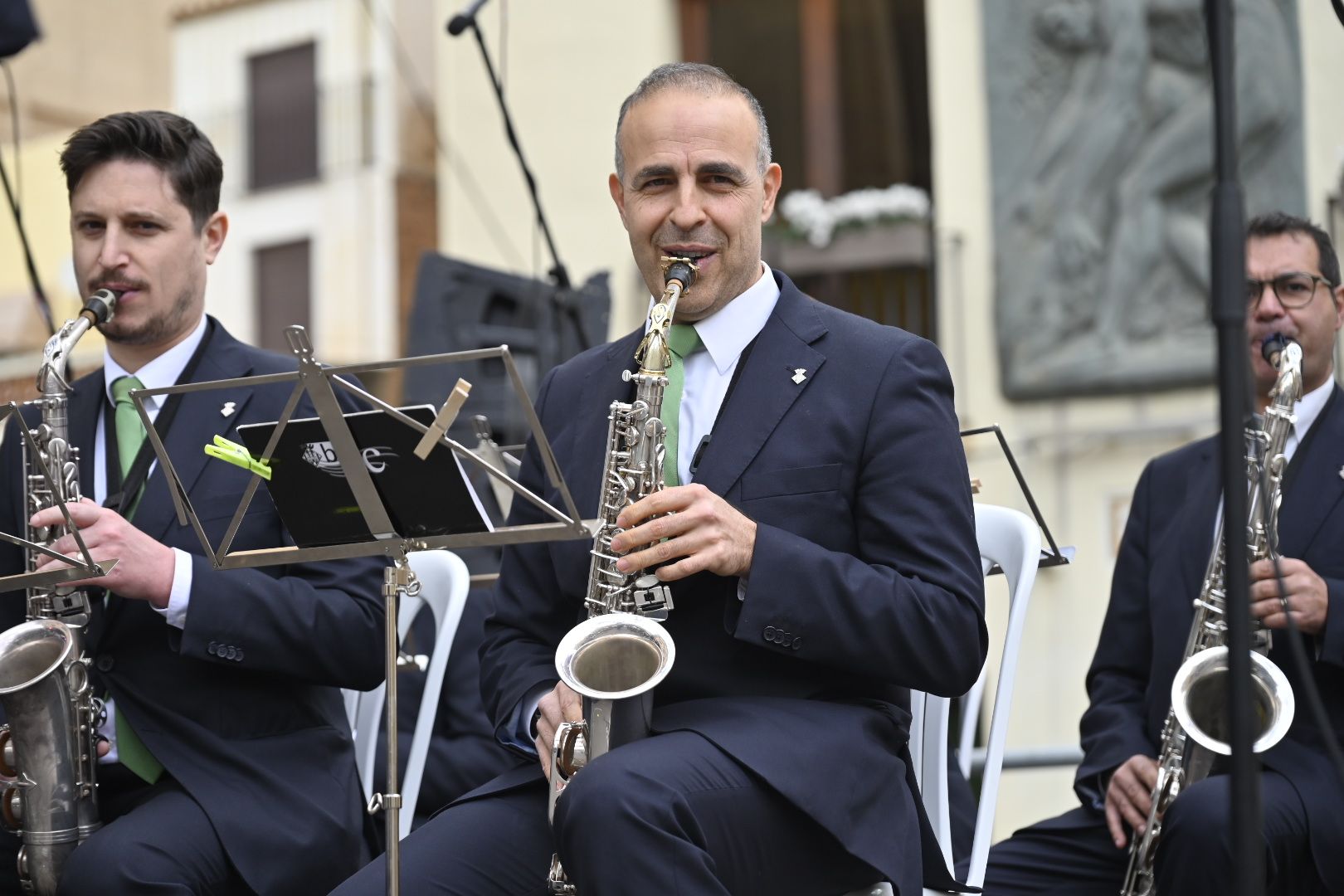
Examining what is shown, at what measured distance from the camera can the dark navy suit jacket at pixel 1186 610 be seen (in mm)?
3428

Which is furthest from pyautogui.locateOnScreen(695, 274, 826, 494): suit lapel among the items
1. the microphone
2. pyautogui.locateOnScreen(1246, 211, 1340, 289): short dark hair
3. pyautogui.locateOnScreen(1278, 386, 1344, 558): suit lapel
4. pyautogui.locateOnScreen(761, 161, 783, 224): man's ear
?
the microphone

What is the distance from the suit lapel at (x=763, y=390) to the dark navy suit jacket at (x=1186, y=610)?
1188mm

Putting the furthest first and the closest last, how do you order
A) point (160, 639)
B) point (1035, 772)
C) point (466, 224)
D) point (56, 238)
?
point (56, 238) < point (466, 224) < point (1035, 772) < point (160, 639)

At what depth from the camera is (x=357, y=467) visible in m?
2.82

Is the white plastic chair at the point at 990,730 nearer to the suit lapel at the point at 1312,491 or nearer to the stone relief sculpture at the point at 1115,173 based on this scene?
the suit lapel at the point at 1312,491

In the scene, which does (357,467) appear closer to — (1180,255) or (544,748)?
(544,748)

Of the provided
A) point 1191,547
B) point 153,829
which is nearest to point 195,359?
point 153,829

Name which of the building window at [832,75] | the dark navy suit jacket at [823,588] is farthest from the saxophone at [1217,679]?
the building window at [832,75]

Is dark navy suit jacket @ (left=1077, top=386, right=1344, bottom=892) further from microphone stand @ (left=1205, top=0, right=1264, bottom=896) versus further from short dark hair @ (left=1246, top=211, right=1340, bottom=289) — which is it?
microphone stand @ (left=1205, top=0, right=1264, bottom=896)

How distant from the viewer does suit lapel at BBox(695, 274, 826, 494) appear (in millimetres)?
3010

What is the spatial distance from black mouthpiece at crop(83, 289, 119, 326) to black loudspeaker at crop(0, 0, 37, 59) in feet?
3.68

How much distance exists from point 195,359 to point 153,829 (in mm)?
1041

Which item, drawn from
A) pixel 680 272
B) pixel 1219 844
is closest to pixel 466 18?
pixel 680 272

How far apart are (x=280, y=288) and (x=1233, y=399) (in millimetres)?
→ 14502
